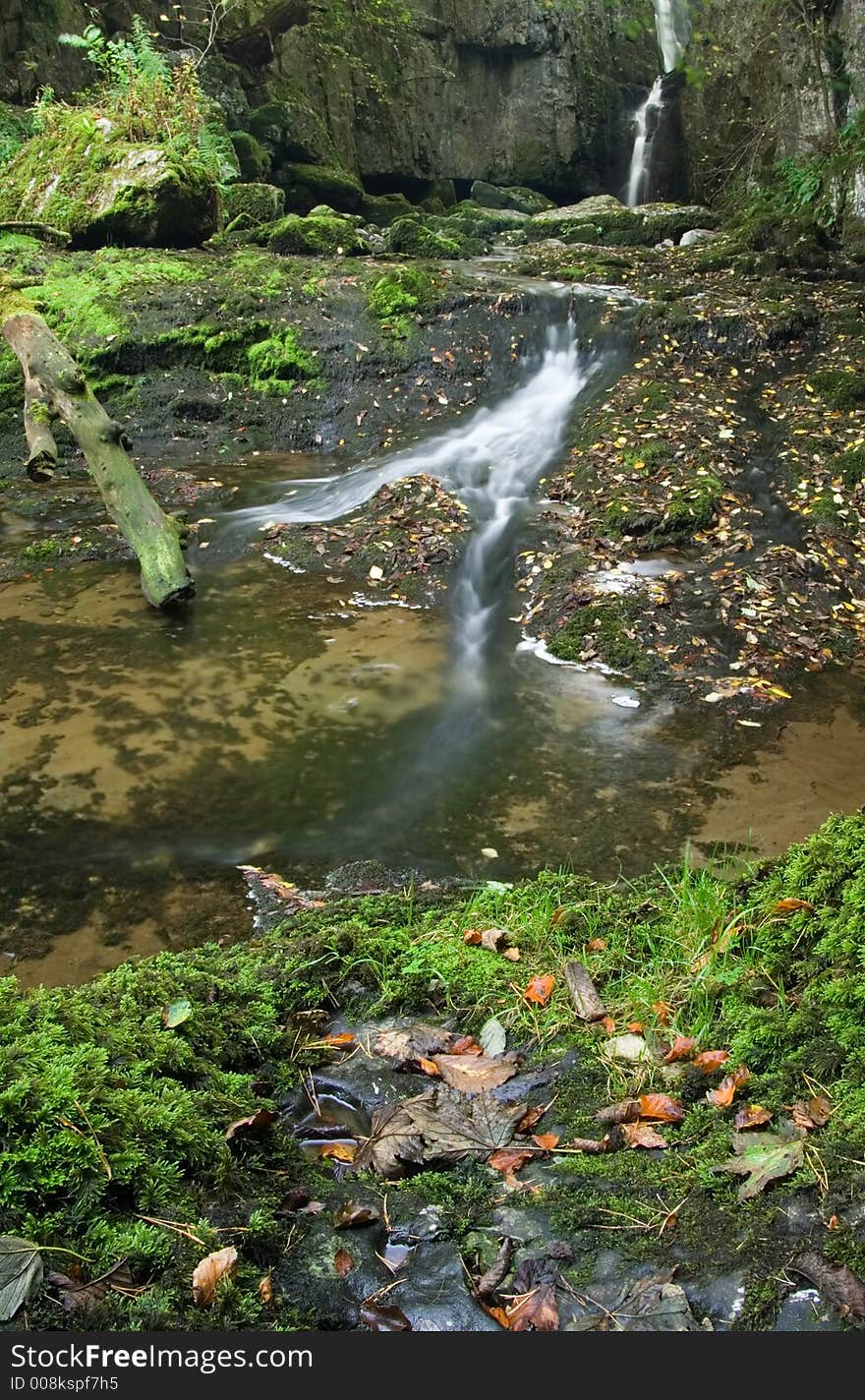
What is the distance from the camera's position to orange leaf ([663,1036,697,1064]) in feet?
7.12

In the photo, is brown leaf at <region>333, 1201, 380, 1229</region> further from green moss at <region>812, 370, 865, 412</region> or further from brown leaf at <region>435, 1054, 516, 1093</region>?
green moss at <region>812, 370, 865, 412</region>

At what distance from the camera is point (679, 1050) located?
2180 millimetres

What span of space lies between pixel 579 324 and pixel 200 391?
4.64m

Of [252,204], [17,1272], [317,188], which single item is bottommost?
[17,1272]

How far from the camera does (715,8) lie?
20.4m

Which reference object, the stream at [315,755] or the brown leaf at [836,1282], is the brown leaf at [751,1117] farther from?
the stream at [315,755]

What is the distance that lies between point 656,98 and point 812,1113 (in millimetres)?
29472

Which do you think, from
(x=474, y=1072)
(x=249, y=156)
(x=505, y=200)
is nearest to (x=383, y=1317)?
(x=474, y=1072)

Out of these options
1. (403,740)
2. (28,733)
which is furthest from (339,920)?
(28,733)

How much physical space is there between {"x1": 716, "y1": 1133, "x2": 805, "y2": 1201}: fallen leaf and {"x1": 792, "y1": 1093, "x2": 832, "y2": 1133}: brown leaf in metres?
0.04

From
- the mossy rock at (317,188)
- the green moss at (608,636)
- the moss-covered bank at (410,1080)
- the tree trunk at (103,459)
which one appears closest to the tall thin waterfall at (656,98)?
the mossy rock at (317,188)

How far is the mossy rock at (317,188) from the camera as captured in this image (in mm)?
19484

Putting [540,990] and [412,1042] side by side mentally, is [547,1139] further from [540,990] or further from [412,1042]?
[540,990]

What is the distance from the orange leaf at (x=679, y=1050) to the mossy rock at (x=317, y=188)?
20.5 metres
